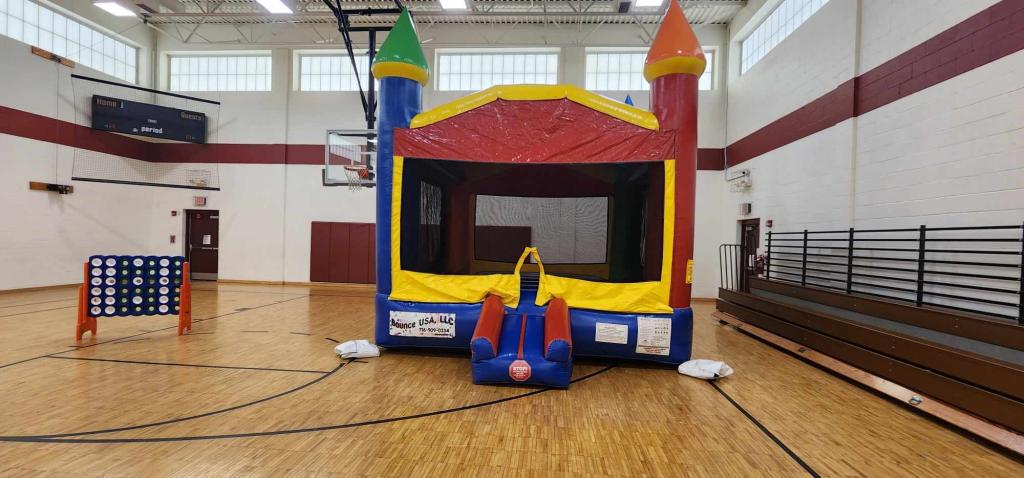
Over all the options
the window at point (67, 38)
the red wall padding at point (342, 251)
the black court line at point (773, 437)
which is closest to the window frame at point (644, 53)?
the red wall padding at point (342, 251)

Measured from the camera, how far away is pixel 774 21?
24.1 ft

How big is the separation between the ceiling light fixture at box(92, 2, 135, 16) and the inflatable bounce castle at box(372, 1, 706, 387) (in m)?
7.33

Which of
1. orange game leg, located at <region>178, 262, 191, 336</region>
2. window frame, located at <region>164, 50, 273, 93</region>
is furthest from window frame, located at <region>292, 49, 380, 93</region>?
orange game leg, located at <region>178, 262, 191, 336</region>

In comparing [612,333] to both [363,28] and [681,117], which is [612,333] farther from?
[363,28]

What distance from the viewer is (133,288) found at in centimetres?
452

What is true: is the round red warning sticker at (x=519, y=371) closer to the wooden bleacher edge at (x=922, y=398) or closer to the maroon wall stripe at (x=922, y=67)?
the wooden bleacher edge at (x=922, y=398)

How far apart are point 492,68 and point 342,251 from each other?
5.33 m

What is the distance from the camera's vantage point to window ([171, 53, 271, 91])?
394 inches

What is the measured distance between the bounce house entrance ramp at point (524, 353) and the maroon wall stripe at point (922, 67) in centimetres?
418

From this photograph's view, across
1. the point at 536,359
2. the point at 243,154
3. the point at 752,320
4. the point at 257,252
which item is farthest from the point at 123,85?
the point at 752,320

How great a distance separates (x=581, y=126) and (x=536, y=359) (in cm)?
215

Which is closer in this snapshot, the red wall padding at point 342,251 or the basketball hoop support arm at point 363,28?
the basketball hoop support arm at point 363,28

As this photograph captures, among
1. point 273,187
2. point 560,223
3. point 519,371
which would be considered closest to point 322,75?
point 273,187

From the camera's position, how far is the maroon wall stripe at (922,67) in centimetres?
343
